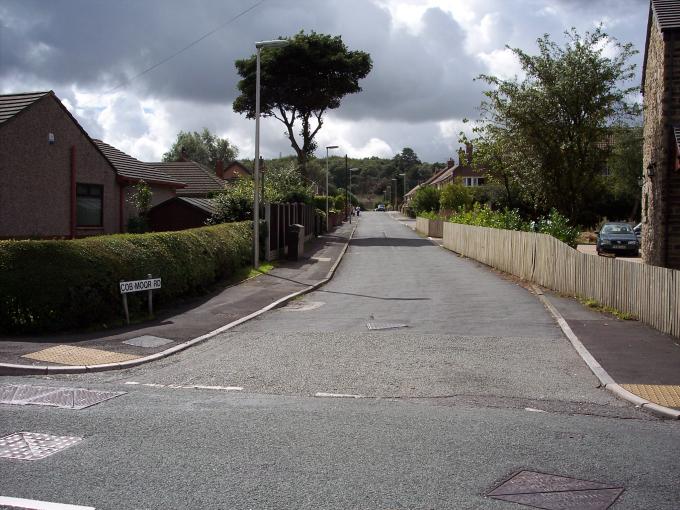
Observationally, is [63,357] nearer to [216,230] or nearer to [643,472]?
[643,472]

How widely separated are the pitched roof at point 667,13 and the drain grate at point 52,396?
15.8 meters

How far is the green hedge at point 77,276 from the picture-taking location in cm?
1130

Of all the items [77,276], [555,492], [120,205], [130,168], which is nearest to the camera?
[555,492]

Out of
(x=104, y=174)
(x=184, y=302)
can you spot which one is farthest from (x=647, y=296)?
(x=104, y=174)

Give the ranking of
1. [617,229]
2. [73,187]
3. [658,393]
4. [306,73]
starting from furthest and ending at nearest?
[306,73] < [617,229] < [73,187] < [658,393]

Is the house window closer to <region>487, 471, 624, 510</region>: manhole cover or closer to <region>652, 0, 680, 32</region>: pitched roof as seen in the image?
<region>652, 0, 680, 32</region>: pitched roof

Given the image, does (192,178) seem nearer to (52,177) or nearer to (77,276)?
(52,177)

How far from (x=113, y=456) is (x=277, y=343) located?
602 centimetres

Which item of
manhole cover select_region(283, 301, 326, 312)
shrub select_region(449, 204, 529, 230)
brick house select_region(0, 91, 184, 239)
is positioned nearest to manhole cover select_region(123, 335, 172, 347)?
manhole cover select_region(283, 301, 326, 312)

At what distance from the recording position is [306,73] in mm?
50188

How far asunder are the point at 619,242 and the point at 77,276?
27.1m

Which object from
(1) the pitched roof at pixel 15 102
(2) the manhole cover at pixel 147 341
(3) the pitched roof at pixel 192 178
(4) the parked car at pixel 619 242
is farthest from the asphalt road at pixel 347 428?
(3) the pitched roof at pixel 192 178

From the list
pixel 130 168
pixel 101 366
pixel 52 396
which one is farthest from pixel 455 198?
pixel 52 396

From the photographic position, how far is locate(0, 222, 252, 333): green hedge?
11305 millimetres
